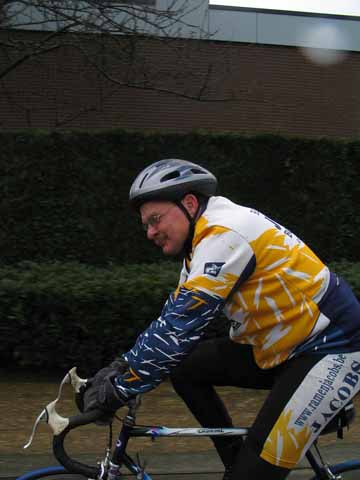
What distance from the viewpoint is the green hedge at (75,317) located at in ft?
17.4

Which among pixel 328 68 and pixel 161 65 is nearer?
pixel 161 65

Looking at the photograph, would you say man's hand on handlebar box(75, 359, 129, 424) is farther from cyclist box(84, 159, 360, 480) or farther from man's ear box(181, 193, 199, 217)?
man's ear box(181, 193, 199, 217)

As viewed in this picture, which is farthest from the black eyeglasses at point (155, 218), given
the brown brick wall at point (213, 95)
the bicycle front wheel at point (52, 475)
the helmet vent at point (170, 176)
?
the brown brick wall at point (213, 95)

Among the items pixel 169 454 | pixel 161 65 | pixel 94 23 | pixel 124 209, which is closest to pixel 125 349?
pixel 169 454

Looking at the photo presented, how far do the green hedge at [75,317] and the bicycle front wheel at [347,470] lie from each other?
9.70 ft

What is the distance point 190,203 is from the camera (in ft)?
7.63

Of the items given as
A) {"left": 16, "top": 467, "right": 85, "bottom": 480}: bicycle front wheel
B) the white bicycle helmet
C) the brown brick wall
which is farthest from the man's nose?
the brown brick wall

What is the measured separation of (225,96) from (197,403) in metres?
10.7

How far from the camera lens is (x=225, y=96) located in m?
12.6

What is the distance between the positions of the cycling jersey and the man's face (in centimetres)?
8

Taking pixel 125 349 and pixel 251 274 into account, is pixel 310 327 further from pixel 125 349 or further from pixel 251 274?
pixel 125 349

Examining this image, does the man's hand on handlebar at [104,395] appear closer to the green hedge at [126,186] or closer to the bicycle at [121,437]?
the bicycle at [121,437]

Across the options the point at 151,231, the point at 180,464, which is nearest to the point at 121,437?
the point at 151,231

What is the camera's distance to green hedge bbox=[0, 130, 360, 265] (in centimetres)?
741
